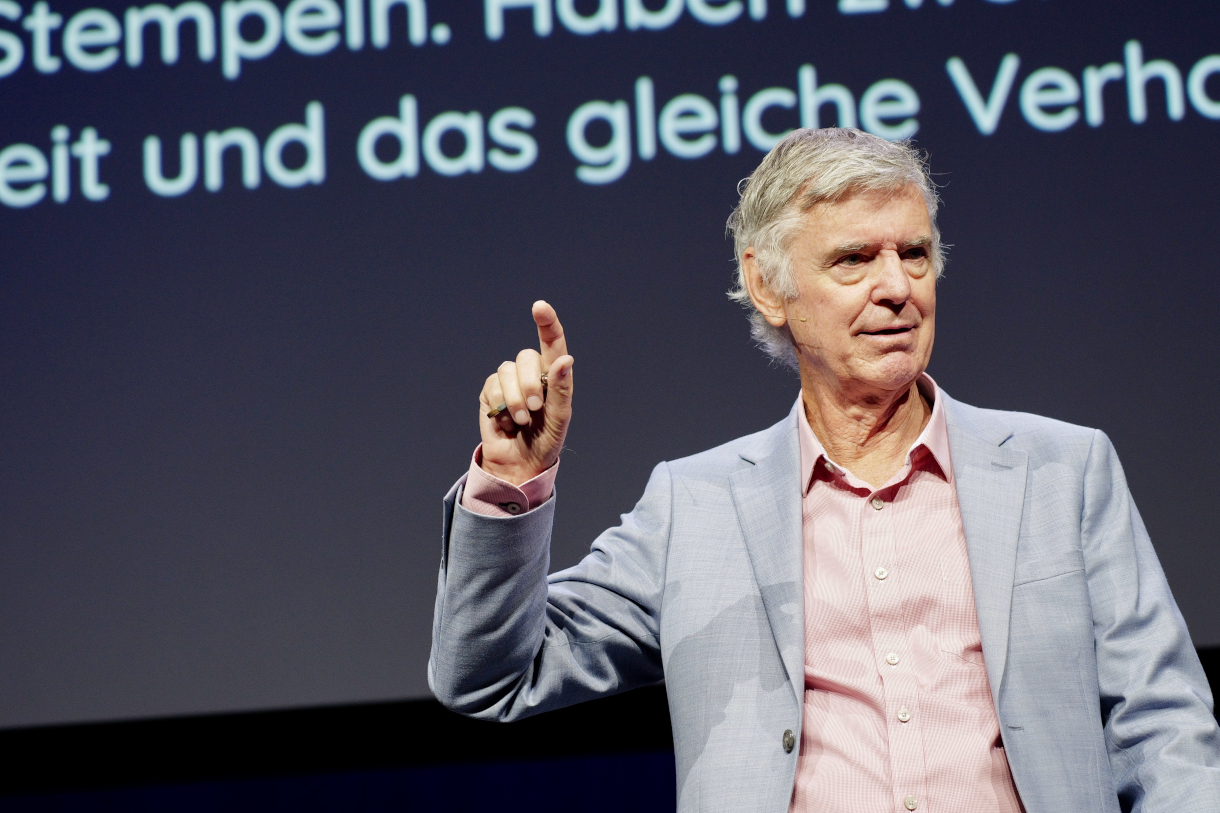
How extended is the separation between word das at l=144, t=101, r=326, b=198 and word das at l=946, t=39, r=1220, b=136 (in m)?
1.65

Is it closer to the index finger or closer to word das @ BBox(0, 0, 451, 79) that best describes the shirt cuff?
Result: the index finger

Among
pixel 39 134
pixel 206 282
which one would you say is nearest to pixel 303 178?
pixel 206 282

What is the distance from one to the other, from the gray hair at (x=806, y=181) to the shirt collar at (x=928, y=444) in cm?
19

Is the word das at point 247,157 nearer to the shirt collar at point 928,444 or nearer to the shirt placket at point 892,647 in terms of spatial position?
the shirt collar at point 928,444

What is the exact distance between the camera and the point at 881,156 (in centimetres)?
183

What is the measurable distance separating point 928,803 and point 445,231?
6.54 feet

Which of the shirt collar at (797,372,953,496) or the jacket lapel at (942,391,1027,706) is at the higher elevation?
the shirt collar at (797,372,953,496)

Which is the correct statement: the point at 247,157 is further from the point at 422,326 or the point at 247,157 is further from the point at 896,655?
the point at 896,655

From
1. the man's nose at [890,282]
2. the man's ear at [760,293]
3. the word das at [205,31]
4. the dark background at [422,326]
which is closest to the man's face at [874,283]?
the man's nose at [890,282]

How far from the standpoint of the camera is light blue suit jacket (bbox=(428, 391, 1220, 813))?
1562mm

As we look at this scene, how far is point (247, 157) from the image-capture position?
10.5 ft

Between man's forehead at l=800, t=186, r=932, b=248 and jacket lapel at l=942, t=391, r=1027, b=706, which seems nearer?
jacket lapel at l=942, t=391, r=1027, b=706

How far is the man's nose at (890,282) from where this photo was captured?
5.87ft

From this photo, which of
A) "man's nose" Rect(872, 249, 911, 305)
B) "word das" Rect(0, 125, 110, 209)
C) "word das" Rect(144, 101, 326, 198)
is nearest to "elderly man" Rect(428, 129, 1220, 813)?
"man's nose" Rect(872, 249, 911, 305)
